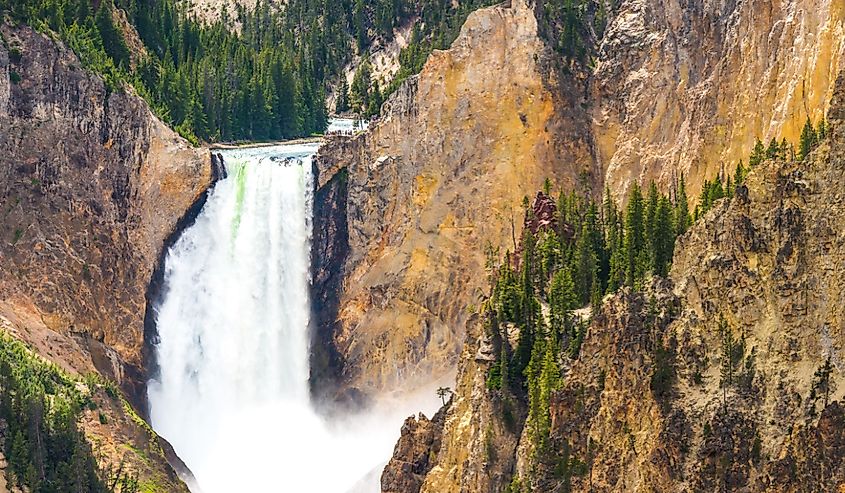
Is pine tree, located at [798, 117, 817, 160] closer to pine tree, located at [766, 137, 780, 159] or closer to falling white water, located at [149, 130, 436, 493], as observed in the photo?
pine tree, located at [766, 137, 780, 159]

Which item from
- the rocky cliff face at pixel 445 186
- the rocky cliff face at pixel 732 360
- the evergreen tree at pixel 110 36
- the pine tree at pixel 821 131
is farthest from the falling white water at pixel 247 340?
the pine tree at pixel 821 131

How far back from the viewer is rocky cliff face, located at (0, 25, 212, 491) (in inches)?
3989

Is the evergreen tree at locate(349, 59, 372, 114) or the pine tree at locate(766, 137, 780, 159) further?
the evergreen tree at locate(349, 59, 372, 114)

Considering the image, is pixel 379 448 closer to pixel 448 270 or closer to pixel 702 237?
pixel 448 270

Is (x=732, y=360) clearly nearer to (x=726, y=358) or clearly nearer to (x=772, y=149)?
(x=726, y=358)

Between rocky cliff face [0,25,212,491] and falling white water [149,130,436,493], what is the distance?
107 inches

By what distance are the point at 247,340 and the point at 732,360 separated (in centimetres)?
5500

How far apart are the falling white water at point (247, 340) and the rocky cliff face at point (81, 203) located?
8.94 feet

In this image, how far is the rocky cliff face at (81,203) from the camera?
332 ft

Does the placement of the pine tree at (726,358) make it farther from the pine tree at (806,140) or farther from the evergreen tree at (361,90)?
the evergreen tree at (361,90)

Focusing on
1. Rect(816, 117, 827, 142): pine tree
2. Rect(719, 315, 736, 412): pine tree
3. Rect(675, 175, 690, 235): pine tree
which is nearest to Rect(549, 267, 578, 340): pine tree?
Rect(675, 175, 690, 235): pine tree

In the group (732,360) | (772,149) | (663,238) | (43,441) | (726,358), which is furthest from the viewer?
(43,441)

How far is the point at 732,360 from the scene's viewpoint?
6016 cm

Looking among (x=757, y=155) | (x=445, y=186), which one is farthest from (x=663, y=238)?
(x=445, y=186)
